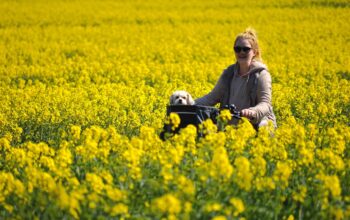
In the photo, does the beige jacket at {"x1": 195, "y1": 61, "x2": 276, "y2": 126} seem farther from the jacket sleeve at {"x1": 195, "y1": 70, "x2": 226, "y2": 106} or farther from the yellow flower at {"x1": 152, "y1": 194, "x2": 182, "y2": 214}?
the yellow flower at {"x1": 152, "y1": 194, "x2": 182, "y2": 214}

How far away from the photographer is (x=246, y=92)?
6949mm

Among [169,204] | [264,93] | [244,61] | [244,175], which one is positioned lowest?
[169,204]

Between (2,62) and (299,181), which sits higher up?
(2,62)

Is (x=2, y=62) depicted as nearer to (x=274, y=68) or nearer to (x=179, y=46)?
(x=179, y=46)

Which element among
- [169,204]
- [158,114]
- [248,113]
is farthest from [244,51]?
[169,204]

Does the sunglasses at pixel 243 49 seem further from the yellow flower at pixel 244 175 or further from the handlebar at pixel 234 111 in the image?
the yellow flower at pixel 244 175

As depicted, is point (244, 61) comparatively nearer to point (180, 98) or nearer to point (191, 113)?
point (180, 98)

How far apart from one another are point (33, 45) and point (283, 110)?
39.3 ft

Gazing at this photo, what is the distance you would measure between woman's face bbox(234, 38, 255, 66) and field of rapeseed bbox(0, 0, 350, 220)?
758 millimetres

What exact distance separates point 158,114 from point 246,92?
2.02 meters

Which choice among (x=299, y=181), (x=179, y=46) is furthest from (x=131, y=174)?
(x=179, y=46)

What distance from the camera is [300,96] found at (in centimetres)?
1017

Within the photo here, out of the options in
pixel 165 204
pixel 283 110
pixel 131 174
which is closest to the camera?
pixel 165 204

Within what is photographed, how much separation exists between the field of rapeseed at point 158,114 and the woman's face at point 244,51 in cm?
76
